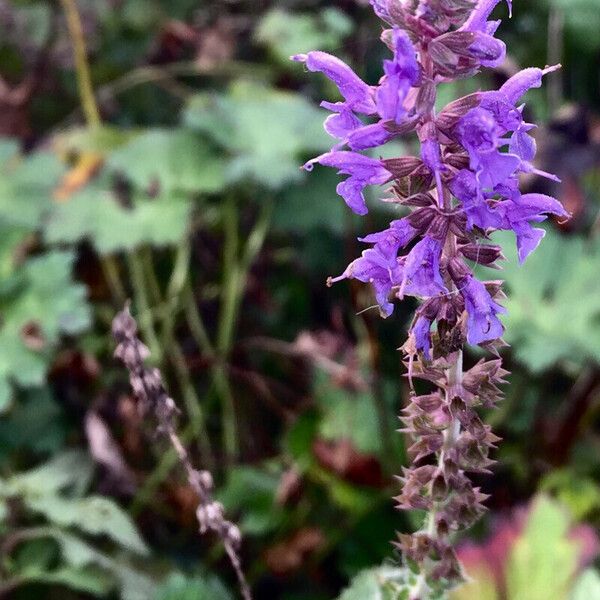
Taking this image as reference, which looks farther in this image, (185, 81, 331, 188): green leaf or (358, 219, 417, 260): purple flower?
(185, 81, 331, 188): green leaf

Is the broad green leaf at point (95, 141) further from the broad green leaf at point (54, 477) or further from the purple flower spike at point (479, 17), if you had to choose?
the purple flower spike at point (479, 17)

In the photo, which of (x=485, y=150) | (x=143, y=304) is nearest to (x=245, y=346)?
(x=143, y=304)

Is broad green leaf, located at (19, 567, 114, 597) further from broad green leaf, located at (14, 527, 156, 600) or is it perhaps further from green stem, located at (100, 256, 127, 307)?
green stem, located at (100, 256, 127, 307)

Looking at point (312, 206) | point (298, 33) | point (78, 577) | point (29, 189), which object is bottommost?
point (78, 577)

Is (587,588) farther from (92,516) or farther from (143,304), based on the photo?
(143,304)

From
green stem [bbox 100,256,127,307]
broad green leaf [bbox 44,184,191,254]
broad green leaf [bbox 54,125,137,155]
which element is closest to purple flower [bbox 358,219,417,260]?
broad green leaf [bbox 44,184,191,254]

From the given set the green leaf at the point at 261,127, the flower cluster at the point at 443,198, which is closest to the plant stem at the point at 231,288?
the green leaf at the point at 261,127
